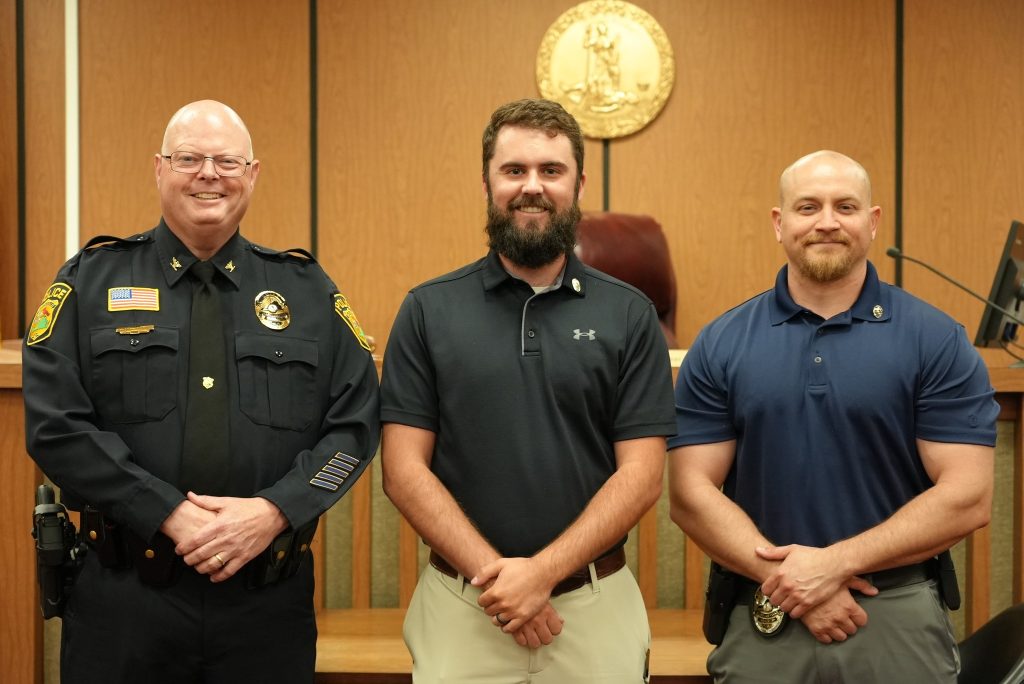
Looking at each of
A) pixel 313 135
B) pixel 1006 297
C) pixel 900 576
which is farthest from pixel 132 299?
pixel 313 135

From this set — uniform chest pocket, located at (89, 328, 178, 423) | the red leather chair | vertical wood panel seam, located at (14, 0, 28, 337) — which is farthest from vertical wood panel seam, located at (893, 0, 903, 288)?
vertical wood panel seam, located at (14, 0, 28, 337)

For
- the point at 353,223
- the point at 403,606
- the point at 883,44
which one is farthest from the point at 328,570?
the point at 883,44

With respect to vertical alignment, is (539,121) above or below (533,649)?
above

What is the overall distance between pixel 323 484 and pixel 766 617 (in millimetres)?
835

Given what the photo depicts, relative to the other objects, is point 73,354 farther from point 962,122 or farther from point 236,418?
point 962,122

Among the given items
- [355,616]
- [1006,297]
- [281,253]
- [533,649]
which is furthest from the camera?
[1006,297]

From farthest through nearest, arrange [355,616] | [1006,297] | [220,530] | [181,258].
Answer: [1006,297] → [355,616] → [181,258] → [220,530]

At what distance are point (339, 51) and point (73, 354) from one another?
3329 millimetres

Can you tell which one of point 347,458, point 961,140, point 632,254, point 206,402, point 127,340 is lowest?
point 347,458

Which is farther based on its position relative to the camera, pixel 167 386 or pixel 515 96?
pixel 515 96

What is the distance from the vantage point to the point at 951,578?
6.39 feet

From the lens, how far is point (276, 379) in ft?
6.20

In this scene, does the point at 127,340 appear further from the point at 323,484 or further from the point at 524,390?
the point at 524,390

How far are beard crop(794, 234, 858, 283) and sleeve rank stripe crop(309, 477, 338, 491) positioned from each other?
95cm
